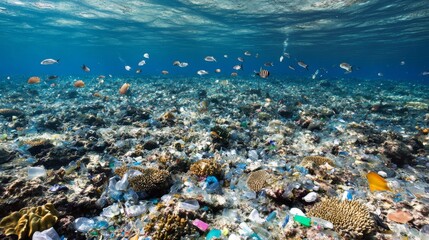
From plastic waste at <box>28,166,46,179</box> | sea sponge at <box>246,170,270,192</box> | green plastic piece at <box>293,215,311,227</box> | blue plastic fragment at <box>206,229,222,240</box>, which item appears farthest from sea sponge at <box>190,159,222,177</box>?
plastic waste at <box>28,166,46,179</box>

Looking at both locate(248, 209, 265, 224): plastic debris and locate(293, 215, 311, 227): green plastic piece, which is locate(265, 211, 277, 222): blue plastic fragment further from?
locate(293, 215, 311, 227): green plastic piece

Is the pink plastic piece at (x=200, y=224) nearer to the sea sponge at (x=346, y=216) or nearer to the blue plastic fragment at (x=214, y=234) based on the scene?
the blue plastic fragment at (x=214, y=234)

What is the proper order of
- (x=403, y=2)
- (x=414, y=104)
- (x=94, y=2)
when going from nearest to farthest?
1. (x=414, y=104)
2. (x=403, y=2)
3. (x=94, y=2)

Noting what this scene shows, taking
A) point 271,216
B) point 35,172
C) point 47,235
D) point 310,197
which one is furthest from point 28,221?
point 310,197

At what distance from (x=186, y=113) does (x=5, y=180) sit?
870cm

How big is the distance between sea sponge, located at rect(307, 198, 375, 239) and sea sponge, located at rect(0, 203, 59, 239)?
4.52 metres

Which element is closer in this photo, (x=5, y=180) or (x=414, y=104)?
(x=5, y=180)

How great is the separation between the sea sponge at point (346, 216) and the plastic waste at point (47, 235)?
4.28 m

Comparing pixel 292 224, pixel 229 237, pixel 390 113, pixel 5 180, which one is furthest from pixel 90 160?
pixel 390 113

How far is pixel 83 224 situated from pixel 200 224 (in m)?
2.05

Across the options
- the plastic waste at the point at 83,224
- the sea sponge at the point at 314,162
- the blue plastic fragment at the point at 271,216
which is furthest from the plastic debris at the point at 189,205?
the sea sponge at the point at 314,162

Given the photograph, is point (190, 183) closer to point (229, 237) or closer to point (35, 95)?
point (229, 237)

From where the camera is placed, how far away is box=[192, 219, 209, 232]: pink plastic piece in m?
3.85

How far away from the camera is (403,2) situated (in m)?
19.7
